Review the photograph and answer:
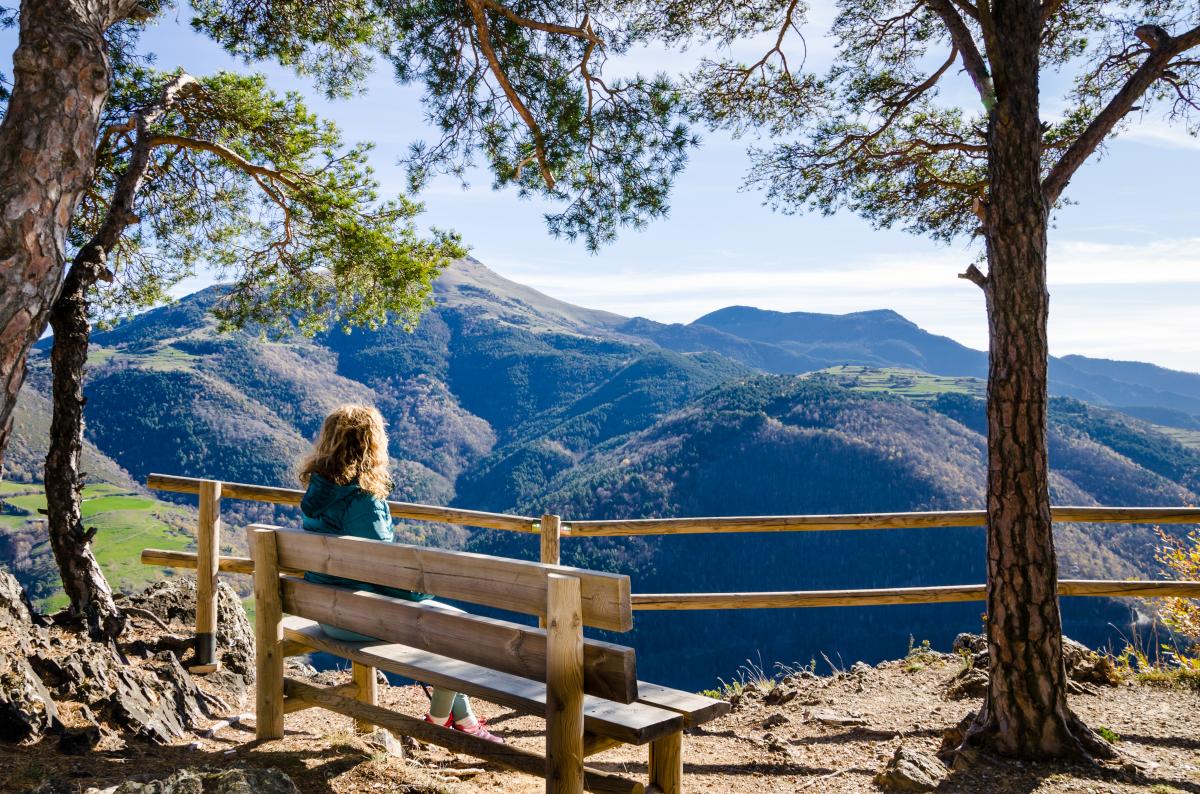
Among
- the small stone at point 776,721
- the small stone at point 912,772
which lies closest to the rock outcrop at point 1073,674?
the small stone at point 776,721

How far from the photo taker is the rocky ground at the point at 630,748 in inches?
99.7

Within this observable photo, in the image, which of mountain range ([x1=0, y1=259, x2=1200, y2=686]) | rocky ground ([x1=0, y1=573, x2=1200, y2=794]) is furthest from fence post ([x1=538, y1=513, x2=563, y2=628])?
mountain range ([x1=0, y1=259, x2=1200, y2=686])

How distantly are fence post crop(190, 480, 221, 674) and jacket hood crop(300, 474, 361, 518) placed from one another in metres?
1.76

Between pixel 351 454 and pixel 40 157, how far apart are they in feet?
4.53

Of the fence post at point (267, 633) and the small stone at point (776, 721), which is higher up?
the fence post at point (267, 633)

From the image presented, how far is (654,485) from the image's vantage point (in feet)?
271

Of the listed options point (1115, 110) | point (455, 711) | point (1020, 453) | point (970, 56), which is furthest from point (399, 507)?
point (1115, 110)

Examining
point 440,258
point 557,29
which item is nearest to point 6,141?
point 557,29

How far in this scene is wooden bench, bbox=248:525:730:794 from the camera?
2.02 metres

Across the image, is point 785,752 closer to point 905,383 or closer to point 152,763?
point 152,763

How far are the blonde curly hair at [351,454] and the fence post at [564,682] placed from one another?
1.30 meters

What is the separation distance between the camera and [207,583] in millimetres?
4531

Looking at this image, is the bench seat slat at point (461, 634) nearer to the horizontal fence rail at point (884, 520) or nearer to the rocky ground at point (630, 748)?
the rocky ground at point (630, 748)

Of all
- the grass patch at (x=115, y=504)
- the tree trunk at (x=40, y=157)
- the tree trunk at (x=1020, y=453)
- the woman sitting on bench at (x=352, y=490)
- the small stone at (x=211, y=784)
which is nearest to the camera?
the small stone at (x=211, y=784)
